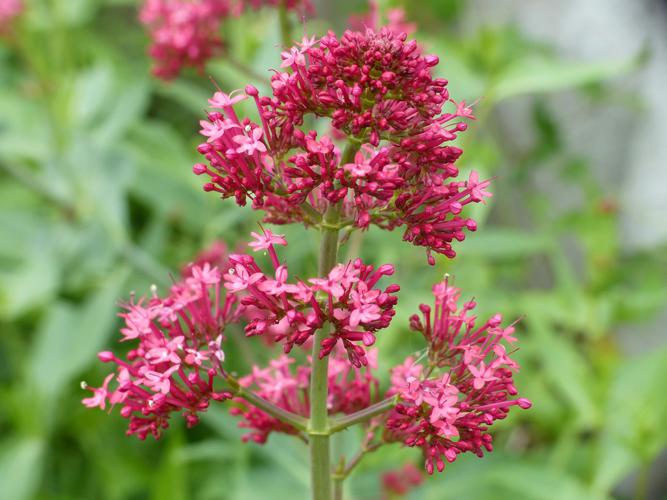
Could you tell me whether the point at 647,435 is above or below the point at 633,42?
below

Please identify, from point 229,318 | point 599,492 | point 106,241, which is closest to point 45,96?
point 106,241

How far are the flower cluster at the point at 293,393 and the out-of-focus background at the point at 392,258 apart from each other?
69cm

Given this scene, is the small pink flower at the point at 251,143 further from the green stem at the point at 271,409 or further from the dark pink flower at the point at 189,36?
the dark pink flower at the point at 189,36

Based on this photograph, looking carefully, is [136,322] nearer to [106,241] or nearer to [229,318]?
[229,318]

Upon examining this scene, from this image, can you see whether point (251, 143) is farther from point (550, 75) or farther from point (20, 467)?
point (20, 467)

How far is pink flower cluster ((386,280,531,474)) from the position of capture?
1405 mm

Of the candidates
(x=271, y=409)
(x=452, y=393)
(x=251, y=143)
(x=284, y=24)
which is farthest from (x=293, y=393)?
(x=284, y=24)

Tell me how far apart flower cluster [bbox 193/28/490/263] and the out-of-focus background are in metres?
1.00

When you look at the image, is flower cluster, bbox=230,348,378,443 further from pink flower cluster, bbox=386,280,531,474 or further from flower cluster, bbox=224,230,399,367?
flower cluster, bbox=224,230,399,367

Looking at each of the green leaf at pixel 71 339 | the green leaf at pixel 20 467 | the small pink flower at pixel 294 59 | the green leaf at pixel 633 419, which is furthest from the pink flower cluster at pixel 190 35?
the green leaf at pixel 633 419

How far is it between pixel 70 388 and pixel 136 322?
8.55ft

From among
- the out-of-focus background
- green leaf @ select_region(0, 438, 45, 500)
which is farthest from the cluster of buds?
green leaf @ select_region(0, 438, 45, 500)

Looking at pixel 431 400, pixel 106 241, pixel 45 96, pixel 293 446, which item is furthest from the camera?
pixel 45 96

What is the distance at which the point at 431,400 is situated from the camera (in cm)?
139
